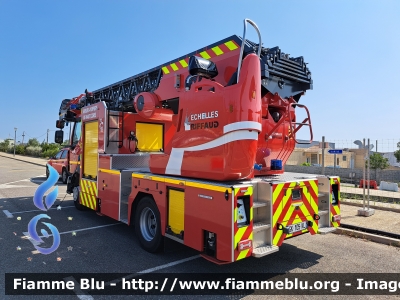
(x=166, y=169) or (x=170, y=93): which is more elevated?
(x=170, y=93)

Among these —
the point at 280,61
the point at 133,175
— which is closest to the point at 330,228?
the point at 280,61

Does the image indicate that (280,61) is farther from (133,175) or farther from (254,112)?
(133,175)

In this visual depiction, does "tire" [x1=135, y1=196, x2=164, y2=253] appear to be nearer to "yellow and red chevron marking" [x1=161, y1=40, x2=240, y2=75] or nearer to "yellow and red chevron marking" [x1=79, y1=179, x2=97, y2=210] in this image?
"yellow and red chevron marking" [x1=79, y1=179, x2=97, y2=210]

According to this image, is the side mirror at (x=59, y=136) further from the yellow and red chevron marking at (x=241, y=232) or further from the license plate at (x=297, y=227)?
the license plate at (x=297, y=227)

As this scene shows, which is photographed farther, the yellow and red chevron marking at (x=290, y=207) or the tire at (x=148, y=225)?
the tire at (x=148, y=225)

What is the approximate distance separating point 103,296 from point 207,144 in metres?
2.37

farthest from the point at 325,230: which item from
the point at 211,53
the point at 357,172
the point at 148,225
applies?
the point at 357,172

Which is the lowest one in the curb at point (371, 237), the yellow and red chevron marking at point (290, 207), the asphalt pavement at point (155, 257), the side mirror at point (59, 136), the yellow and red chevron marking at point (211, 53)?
the asphalt pavement at point (155, 257)

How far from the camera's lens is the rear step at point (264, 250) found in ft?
12.0

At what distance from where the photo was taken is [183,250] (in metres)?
5.21

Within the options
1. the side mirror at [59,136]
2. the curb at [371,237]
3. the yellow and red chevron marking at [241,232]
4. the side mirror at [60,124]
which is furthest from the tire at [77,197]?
the curb at [371,237]

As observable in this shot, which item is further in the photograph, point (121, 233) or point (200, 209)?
point (121, 233)

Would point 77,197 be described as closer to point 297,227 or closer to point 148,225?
point 148,225

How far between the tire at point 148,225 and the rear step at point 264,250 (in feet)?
5.65
